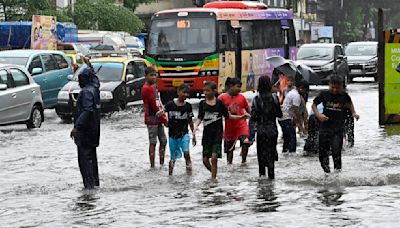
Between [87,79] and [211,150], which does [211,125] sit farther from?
[87,79]

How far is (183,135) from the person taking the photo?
1524 cm

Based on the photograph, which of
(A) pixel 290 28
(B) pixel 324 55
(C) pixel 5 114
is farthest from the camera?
(B) pixel 324 55

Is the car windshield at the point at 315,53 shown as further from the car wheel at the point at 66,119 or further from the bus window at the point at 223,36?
the car wheel at the point at 66,119

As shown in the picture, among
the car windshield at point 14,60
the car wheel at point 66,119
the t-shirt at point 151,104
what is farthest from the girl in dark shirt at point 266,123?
the car windshield at point 14,60

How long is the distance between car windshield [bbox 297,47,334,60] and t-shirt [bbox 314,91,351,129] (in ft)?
87.0

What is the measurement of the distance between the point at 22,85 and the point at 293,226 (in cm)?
1402

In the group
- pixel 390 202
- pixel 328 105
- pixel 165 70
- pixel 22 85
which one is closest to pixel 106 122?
pixel 22 85

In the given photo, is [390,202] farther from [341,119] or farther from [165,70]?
[165,70]

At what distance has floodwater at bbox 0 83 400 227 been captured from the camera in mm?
11242

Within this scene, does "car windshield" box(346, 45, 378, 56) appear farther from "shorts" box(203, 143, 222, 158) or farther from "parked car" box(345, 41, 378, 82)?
"shorts" box(203, 143, 222, 158)

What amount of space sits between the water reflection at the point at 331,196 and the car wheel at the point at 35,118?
469 inches

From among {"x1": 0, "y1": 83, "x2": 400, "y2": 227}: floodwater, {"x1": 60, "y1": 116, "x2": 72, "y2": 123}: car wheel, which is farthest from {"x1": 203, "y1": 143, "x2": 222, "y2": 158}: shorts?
{"x1": 60, "y1": 116, "x2": 72, "y2": 123}: car wheel

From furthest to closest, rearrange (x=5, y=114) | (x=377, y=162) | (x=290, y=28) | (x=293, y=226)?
1. (x=290, y=28)
2. (x=5, y=114)
3. (x=377, y=162)
4. (x=293, y=226)

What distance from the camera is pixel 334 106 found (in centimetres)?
1440
